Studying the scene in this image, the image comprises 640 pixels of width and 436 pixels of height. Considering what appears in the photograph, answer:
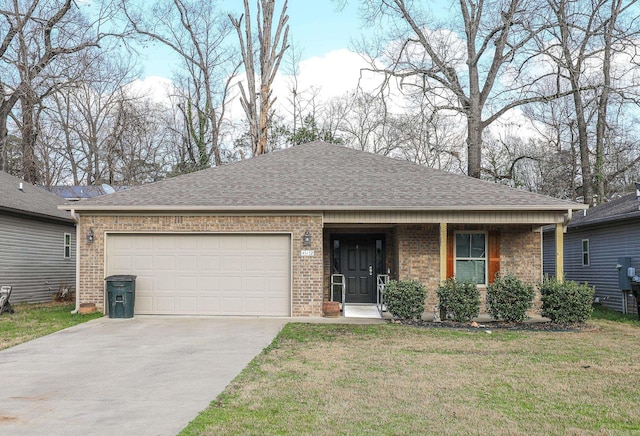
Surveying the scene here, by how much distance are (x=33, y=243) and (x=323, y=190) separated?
8983 millimetres

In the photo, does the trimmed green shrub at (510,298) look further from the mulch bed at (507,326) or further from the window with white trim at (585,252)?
the window with white trim at (585,252)

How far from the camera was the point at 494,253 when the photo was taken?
48.4 ft

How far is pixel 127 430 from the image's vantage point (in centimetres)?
536

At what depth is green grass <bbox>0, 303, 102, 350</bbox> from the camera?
35.7 ft

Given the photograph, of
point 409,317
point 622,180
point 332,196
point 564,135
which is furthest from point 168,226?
point 622,180

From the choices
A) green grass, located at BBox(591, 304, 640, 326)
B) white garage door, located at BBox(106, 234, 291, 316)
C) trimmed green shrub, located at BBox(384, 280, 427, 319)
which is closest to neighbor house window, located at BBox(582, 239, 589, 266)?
green grass, located at BBox(591, 304, 640, 326)

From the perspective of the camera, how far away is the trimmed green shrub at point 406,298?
12.5m

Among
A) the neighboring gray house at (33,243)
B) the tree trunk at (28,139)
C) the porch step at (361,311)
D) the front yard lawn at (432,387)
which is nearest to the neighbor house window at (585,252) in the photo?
the porch step at (361,311)

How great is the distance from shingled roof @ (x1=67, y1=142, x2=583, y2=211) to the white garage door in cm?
81

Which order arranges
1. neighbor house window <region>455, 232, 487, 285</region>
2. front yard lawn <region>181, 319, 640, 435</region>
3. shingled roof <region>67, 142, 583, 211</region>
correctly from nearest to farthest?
1. front yard lawn <region>181, 319, 640, 435</region>
2. shingled roof <region>67, 142, 583, 211</region>
3. neighbor house window <region>455, 232, 487, 285</region>

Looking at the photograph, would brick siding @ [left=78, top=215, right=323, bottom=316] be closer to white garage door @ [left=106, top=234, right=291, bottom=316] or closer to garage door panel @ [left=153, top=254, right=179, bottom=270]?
white garage door @ [left=106, top=234, right=291, bottom=316]

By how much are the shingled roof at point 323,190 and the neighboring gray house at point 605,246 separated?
→ 3.31 m

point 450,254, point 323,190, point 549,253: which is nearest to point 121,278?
point 323,190

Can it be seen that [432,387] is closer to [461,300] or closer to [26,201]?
[461,300]
